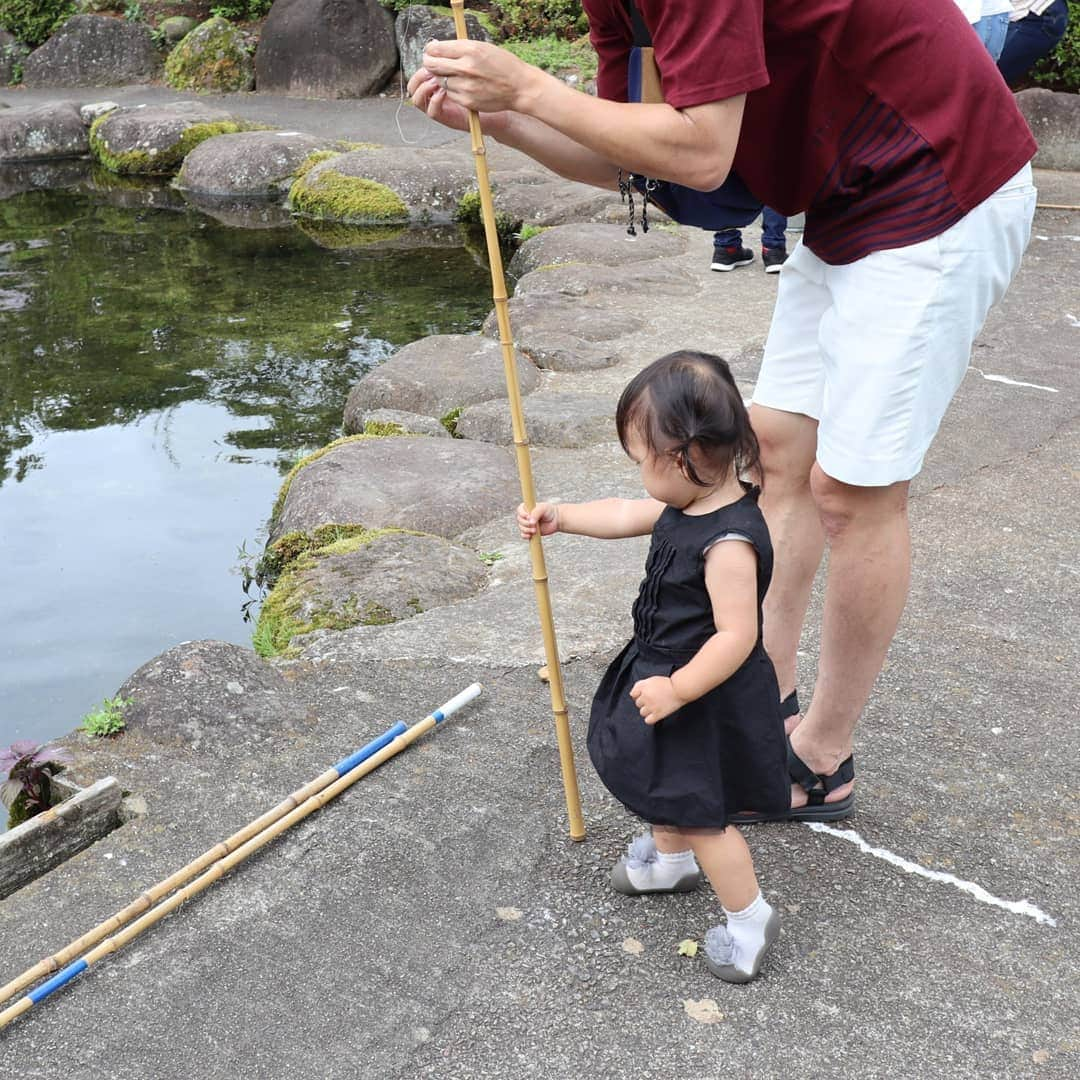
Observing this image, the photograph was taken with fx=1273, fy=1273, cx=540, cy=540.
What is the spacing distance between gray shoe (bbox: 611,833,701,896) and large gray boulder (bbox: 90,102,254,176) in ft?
34.0

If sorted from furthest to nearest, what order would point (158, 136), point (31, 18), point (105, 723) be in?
point (31, 18) < point (158, 136) < point (105, 723)

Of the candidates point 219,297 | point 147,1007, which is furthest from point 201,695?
point 219,297

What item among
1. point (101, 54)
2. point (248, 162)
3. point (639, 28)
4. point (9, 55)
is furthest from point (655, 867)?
point (9, 55)

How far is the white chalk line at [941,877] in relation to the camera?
2162 mm

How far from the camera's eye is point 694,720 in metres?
1.98

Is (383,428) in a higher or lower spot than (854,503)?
lower

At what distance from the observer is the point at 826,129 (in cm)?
198

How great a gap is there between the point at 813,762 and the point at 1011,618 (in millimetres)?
1034

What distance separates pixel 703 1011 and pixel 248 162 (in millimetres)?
9591

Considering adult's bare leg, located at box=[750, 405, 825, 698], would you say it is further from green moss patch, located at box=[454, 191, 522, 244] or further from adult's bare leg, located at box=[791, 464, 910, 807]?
green moss patch, located at box=[454, 191, 522, 244]

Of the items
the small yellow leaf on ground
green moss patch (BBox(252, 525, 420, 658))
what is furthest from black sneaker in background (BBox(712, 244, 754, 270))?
the small yellow leaf on ground

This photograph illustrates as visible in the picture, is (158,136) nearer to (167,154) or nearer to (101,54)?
(167,154)

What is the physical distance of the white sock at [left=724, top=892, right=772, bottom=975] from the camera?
6.56 feet

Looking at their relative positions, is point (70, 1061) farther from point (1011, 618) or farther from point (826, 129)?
point (1011, 618)
